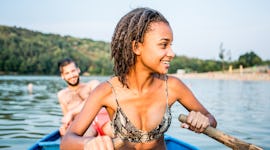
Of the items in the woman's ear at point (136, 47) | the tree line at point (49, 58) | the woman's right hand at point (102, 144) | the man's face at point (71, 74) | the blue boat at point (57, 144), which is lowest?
the tree line at point (49, 58)

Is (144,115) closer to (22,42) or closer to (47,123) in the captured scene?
(47,123)

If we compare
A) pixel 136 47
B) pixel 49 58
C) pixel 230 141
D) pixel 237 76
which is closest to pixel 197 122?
pixel 230 141

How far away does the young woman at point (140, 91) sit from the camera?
7.89 feet

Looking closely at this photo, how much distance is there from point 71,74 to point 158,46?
4.08 meters

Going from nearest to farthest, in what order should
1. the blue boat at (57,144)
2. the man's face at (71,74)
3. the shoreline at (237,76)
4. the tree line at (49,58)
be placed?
the blue boat at (57,144) → the man's face at (71,74) → the shoreline at (237,76) → the tree line at (49,58)

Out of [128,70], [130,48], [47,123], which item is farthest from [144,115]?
[47,123]

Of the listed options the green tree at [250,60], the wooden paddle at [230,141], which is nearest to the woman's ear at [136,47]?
the wooden paddle at [230,141]

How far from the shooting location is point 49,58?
10075cm

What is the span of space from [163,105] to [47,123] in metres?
7.26

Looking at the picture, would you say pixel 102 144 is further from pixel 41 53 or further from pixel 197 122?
pixel 41 53

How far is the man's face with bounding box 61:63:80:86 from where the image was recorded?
20.2ft

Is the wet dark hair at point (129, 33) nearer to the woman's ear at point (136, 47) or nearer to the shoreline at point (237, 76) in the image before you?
the woman's ear at point (136, 47)

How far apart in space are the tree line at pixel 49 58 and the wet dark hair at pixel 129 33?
2812 inches

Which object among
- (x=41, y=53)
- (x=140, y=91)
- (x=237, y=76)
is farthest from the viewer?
(x=41, y=53)
